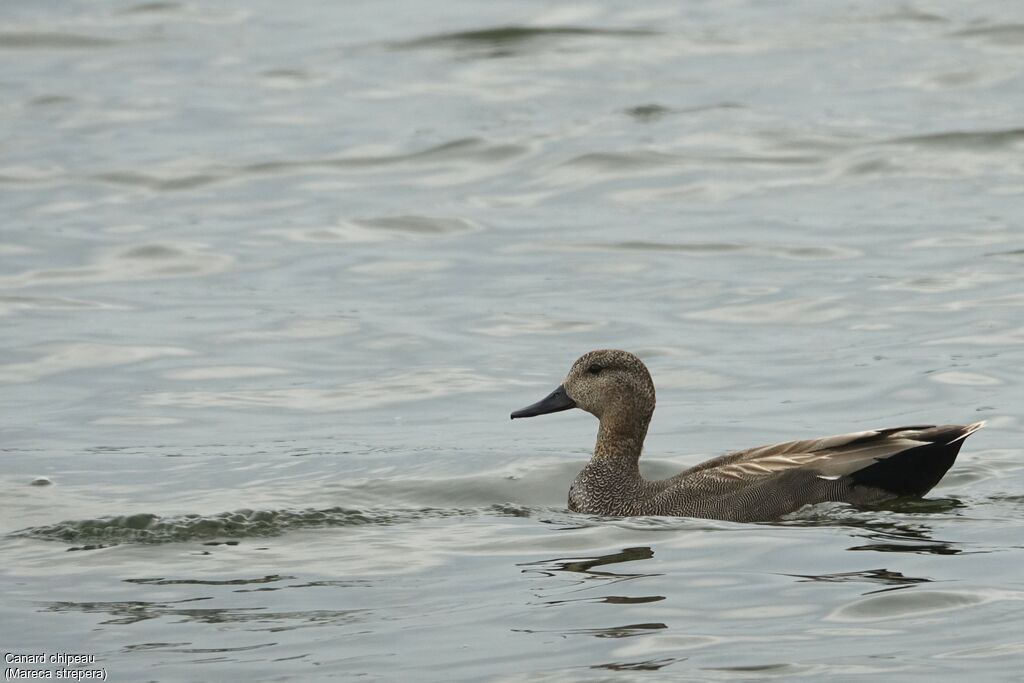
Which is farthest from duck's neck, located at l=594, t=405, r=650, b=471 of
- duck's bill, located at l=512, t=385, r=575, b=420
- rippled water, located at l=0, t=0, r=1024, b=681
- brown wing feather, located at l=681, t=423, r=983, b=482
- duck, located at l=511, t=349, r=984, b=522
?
brown wing feather, located at l=681, t=423, r=983, b=482

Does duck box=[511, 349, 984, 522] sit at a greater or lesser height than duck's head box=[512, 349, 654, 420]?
lesser

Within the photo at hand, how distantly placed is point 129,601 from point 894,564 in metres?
3.48

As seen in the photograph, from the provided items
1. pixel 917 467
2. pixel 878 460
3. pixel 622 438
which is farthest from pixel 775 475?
pixel 622 438

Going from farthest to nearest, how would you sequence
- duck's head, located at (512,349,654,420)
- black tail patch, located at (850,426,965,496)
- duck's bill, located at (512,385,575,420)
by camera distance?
duck's bill, located at (512,385,575,420) < duck's head, located at (512,349,654,420) < black tail patch, located at (850,426,965,496)

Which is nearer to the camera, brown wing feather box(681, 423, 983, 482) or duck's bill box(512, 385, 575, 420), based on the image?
brown wing feather box(681, 423, 983, 482)

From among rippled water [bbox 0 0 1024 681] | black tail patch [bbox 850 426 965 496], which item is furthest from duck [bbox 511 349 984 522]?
rippled water [bbox 0 0 1024 681]

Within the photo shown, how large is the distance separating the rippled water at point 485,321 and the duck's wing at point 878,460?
21cm

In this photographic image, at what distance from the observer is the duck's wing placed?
1055cm

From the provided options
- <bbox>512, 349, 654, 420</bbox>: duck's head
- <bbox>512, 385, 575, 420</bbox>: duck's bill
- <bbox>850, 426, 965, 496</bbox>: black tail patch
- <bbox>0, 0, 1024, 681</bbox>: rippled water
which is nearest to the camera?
<bbox>0, 0, 1024, 681</bbox>: rippled water

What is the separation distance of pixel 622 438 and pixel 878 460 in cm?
157

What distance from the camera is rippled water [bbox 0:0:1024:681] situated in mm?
8875

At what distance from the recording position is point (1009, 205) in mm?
21359

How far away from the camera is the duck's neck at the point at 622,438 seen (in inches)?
452

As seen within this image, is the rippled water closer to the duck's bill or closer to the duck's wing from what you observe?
the duck's wing
